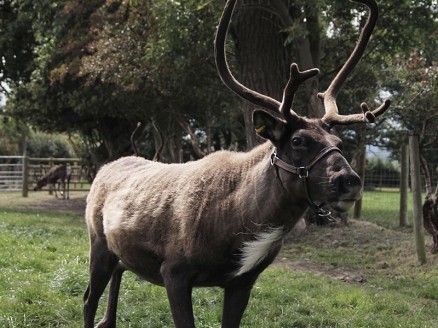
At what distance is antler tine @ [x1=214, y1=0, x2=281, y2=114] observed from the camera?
364cm

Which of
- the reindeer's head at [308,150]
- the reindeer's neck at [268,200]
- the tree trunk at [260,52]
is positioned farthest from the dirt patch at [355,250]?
the reindeer's head at [308,150]

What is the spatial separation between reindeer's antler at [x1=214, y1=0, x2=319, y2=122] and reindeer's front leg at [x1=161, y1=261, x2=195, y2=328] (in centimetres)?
118

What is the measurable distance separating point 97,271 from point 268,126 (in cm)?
221

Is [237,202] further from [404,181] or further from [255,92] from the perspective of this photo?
[404,181]

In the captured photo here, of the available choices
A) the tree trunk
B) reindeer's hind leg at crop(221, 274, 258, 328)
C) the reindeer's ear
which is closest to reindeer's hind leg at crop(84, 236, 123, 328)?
reindeer's hind leg at crop(221, 274, 258, 328)

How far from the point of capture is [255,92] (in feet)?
12.1

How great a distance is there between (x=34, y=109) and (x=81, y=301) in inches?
610

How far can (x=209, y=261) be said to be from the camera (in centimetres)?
351

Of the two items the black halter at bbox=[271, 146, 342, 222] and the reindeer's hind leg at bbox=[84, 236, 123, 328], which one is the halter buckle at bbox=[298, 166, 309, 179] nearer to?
the black halter at bbox=[271, 146, 342, 222]

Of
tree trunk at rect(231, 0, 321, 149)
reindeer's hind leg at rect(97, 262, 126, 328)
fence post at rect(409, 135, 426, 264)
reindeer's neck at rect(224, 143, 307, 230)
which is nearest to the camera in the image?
reindeer's neck at rect(224, 143, 307, 230)

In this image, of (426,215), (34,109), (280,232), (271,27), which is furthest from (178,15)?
(34,109)

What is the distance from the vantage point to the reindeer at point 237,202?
131 inches

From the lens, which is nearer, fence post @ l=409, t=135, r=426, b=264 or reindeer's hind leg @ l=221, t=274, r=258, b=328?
reindeer's hind leg @ l=221, t=274, r=258, b=328

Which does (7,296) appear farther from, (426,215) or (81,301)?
(426,215)
